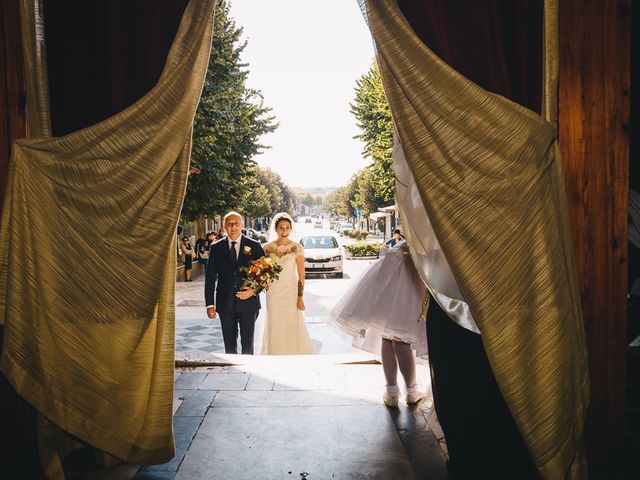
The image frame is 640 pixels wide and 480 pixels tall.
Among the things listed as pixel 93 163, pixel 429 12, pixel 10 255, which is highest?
pixel 429 12

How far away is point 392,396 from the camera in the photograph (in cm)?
391

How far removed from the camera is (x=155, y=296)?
2.66m

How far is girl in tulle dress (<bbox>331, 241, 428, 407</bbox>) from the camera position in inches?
148

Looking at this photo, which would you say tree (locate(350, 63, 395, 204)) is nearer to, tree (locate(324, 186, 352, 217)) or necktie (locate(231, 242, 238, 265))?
necktie (locate(231, 242, 238, 265))

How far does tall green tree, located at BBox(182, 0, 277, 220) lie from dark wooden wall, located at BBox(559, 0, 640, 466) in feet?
35.4

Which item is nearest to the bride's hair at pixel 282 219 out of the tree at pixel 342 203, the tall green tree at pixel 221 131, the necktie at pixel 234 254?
the necktie at pixel 234 254

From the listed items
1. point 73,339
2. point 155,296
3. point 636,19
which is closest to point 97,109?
point 155,296

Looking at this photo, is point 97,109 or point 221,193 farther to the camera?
point 221,193

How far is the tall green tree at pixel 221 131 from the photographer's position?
536 inches

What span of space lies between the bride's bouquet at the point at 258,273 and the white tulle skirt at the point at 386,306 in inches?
50.6

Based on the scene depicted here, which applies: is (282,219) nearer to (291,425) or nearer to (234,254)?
(234,254)

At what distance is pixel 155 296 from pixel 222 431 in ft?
4.57

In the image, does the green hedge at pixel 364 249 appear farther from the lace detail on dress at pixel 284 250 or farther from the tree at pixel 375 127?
the lace detail on dress at pixel 284 250

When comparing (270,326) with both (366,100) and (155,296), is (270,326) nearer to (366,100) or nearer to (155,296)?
(155,296)
